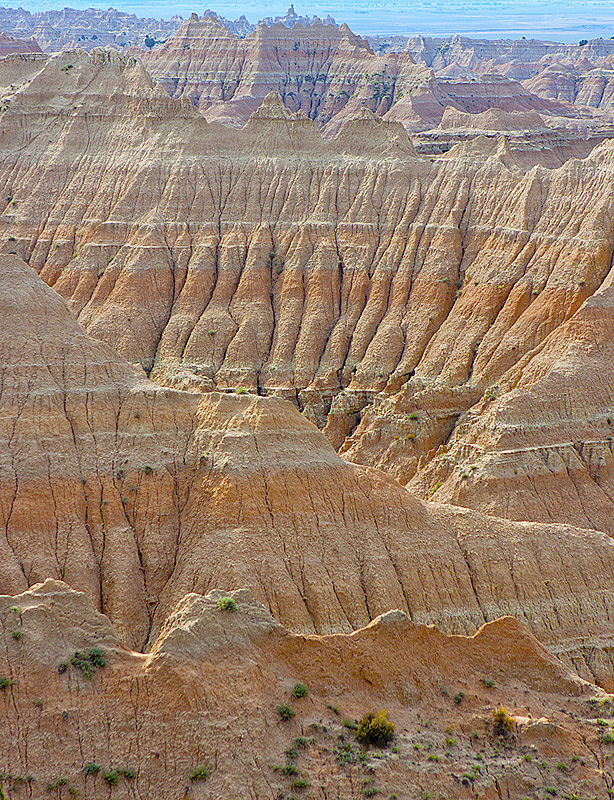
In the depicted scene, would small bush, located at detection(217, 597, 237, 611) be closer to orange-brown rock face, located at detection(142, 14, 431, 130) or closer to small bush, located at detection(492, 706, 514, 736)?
small bush, located at detection(492, 706, 514, 736)

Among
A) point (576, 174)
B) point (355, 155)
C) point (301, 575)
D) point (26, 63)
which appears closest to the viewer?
point (301, 575)

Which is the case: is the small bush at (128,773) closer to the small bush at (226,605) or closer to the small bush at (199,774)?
the small bush at (199,774)

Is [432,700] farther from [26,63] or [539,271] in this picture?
[26,63]

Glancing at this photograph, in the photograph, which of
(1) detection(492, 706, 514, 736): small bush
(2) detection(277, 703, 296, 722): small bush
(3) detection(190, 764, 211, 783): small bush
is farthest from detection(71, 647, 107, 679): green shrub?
(1) detection(492, 706, 514, 736): small bush

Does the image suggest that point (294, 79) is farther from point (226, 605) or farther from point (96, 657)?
point (96, 657)

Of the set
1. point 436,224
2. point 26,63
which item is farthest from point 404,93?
point 436,224

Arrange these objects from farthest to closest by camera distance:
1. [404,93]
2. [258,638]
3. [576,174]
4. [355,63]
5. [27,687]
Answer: [355,63] → [404,93] → [576,174] → [258,638] → [27,687]

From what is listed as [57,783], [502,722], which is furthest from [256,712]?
[502,722]
